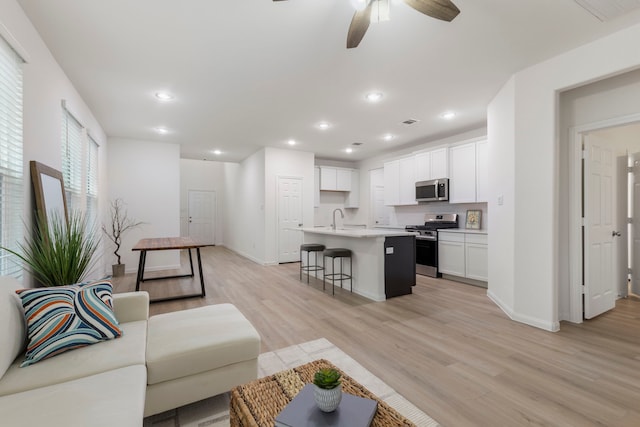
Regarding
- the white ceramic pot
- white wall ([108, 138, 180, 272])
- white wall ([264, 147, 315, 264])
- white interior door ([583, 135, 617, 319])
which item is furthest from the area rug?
white wall ([108, 138, 180, 272])

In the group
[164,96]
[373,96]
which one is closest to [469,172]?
[373,96]

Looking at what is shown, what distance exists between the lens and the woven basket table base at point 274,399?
41.7 inches

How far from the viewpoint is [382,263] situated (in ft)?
12.6

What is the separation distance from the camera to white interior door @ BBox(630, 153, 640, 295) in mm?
3869

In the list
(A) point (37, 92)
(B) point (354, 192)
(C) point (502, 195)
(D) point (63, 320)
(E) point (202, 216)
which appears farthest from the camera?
(E) point (202, 216)

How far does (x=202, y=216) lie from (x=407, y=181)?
753cm

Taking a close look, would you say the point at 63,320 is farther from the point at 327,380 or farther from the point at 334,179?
the point at 334,179

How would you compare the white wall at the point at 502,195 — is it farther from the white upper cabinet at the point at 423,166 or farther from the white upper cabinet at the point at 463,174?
the white upper cabinet at the point at 423,166

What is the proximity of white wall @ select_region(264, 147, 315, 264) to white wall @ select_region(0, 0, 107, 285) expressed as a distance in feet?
12.0

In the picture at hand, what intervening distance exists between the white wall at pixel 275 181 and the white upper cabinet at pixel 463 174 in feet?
10.5

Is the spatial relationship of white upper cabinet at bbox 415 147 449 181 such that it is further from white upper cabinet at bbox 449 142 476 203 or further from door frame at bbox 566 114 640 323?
door frame at bbox 566 114 640 323

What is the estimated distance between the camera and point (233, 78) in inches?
124

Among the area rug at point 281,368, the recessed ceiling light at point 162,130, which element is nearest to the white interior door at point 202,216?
the recessed ceiling light at point 162,130

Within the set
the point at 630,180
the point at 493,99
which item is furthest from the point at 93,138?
the point at 630,180
